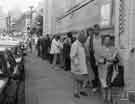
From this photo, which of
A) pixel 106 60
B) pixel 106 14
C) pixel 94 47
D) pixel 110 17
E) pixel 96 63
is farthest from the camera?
pixel 106 14

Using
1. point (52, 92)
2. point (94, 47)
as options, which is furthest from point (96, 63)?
point (52, 92)

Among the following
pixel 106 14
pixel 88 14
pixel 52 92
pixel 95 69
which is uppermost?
pixel 88 14

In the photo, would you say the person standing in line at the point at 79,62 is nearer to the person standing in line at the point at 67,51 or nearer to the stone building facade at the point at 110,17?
the stone building facade at the point at 110,17

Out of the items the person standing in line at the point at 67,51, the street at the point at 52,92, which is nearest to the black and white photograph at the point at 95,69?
the street at the point at 52,92

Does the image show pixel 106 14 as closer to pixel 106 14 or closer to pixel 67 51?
pixel 106 14

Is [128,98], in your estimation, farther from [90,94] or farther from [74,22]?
[74,22]

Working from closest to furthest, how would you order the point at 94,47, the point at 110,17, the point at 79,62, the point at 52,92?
the point at 79,62 < the point at 94,47 < the point at 52,92 < the point at 110,17

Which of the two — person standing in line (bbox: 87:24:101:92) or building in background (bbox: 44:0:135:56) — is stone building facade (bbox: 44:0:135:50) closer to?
building in background (bbox: 44:0:135:56)

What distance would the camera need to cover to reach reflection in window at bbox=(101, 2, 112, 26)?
31.0 ft

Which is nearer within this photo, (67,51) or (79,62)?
(79,62)

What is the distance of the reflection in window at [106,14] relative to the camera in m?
9.44

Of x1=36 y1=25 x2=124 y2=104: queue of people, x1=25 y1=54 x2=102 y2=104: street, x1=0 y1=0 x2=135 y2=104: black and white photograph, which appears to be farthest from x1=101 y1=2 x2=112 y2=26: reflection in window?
x1=25 y1=54 x2=102 y2=104: street

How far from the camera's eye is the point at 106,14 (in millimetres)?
9797

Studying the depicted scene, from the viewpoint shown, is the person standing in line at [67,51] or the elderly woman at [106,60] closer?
the elderly woman at [106,60]
